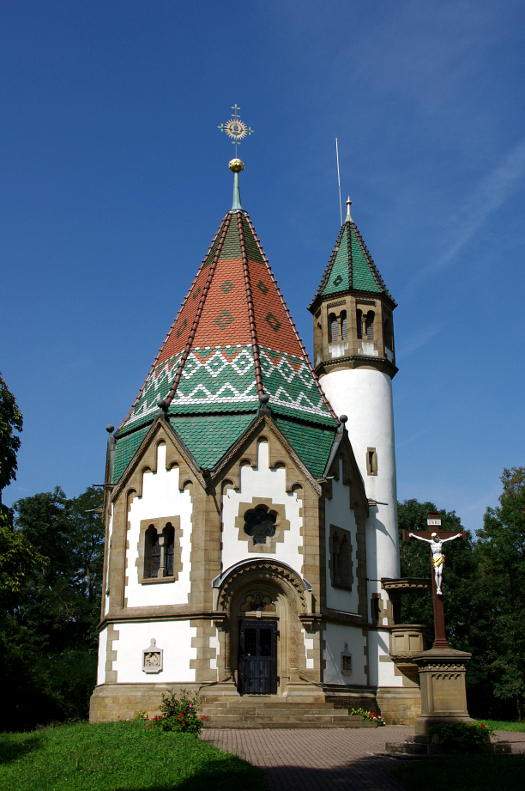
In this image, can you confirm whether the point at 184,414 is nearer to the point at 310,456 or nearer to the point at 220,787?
the point at 310,456

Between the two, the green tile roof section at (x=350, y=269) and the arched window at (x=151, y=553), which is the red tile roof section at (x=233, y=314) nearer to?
the green tile roof section at (x=350, y=269)

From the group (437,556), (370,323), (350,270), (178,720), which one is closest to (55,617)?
(370,323)

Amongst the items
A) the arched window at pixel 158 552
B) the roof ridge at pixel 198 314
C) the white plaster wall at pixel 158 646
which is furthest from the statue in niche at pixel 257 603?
the roof ridge at pixel 198 314

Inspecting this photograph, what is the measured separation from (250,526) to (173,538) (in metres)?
2.44

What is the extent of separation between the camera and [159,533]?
24938mm

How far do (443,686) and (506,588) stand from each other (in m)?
28.3

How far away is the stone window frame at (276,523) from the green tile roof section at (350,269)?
1160 centimetres

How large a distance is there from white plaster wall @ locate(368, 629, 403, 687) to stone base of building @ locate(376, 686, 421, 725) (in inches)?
8.7

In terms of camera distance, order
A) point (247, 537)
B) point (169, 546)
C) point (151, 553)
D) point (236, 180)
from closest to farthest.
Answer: point (247, 537) → point (169, 546) → point (151, 553) → point (236, 180)

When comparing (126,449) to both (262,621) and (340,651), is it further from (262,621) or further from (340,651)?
(340,651)

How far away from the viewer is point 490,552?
41.1m

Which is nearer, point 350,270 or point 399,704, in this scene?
point 399,704

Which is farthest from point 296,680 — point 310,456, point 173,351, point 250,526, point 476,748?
point 173,351

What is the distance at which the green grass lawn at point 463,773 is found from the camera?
11.2 m
